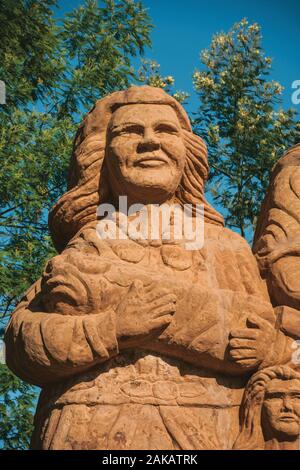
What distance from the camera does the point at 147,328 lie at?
499 centimetres

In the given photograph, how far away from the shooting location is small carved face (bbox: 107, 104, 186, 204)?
5.61 m

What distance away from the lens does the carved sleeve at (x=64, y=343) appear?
494cm

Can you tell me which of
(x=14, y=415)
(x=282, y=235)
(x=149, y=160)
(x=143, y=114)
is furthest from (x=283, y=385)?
(x=14, y=415)

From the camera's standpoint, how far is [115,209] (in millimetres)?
5758

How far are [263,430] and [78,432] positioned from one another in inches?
41.4

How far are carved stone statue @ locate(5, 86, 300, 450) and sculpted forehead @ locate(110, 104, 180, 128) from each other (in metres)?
0.01

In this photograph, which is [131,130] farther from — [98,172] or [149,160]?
[98,172]

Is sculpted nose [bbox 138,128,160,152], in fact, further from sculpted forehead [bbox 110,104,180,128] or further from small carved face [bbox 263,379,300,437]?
small carved face [bbox 263,379,300,437]

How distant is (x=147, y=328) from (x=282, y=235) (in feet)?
4.02

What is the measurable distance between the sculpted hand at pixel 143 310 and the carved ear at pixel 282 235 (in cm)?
78

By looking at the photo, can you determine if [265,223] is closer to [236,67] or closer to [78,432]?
[78,432]

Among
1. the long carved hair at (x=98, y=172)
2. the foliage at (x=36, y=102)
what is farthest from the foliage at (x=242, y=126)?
the long carved hair at (x=98, y=172)

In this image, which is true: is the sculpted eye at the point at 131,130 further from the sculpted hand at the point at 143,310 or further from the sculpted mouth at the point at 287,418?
the sculpted mouth at the point at 287,418

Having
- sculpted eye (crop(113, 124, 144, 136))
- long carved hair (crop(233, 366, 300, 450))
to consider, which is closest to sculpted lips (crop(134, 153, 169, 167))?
sculpted eye (crop(113, 124, 144, 136))
